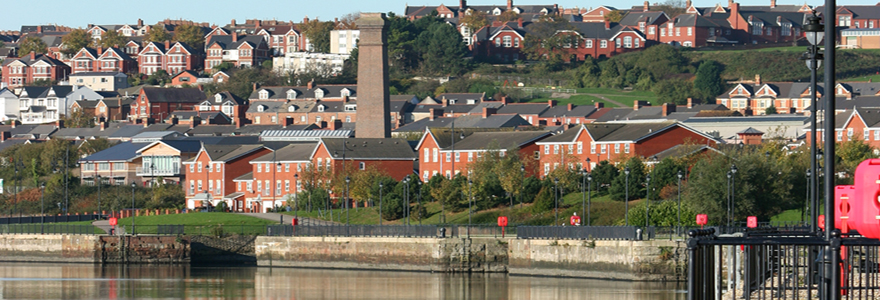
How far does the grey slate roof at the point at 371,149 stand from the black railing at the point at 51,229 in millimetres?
24587

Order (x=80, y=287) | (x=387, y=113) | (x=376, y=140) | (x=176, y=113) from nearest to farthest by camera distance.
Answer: (x=80, y=287)
(x=376, y=140)
(x=387, y=113)
(x=176, y=113)

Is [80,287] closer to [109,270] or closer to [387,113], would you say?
[109,270]

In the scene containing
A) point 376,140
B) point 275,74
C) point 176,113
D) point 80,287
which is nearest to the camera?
point 80,287

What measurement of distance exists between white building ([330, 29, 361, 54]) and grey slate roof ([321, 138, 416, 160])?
3102 inches

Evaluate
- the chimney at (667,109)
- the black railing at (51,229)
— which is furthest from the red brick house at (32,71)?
the black railing at (51,229)

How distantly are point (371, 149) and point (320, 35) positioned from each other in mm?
90317

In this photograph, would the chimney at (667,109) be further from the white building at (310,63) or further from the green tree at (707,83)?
the white building at (310,63)

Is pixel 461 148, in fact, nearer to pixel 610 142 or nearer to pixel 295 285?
pixel 610 142

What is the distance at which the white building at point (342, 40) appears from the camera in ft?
588

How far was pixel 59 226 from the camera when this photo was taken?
7219 cm

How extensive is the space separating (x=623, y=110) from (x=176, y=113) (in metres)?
53.2

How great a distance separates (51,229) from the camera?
73125 millimetres

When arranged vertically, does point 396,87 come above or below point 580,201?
above

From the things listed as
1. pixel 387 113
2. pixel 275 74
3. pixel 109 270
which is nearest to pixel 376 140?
pixel 387 113
